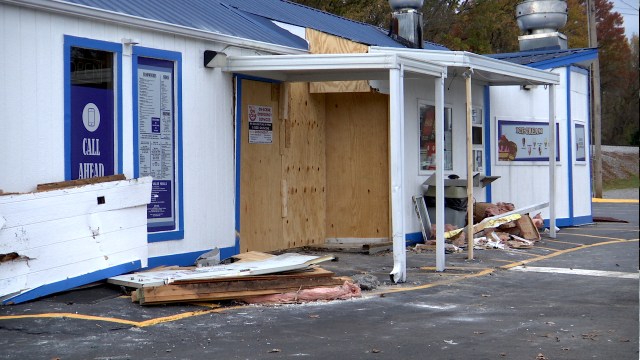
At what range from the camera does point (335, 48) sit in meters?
15.6

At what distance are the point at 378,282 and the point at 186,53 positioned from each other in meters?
3.95

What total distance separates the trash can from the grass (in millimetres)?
30902

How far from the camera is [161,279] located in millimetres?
10531

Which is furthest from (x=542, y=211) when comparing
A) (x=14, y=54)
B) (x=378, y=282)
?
(x=14, y=54)

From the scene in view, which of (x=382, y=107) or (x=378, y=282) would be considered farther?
(x=382, y=107)

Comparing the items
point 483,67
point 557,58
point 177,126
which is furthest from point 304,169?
point 557,58

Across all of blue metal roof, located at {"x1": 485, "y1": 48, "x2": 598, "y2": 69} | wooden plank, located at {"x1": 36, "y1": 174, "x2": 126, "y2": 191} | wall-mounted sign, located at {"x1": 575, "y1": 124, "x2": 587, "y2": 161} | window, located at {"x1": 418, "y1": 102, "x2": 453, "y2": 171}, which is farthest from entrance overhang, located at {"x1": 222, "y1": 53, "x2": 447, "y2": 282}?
wall-mounted sign, located at {"x1": 575, "y1": 124, "x2": 587, "y2": 161}

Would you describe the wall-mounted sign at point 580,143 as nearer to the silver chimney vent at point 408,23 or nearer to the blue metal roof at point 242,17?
the silver chimney vent at point 408,23

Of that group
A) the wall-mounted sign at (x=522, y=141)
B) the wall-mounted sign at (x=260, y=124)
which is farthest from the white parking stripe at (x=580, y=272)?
the wall-mounted sign at (x=522, y=141)

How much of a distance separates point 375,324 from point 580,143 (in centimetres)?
1370

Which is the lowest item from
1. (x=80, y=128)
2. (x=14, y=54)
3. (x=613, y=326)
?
(x=613, y=326)

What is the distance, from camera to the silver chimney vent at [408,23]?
20469 millimetres

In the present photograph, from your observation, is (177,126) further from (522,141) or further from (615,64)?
(615,64)

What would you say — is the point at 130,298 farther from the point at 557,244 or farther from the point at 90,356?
the point at 557,244
